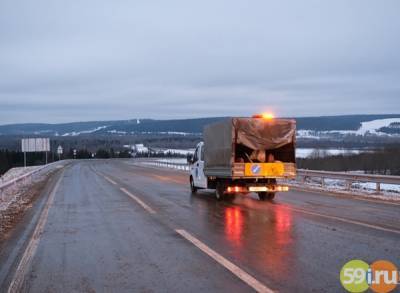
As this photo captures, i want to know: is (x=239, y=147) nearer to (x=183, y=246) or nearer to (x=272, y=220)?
(x=272, y=220)

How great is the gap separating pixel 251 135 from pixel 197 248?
10.3 m

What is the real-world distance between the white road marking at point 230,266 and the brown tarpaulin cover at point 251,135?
333 inches

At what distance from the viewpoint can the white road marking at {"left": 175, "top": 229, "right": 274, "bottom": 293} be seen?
22.1ft

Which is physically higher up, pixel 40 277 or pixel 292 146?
pixel 292 146

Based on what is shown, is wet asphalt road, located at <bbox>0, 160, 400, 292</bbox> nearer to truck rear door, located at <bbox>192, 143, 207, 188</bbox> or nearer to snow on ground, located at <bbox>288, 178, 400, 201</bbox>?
snow on ground, located at <bbox>288, 178, 400, 201</bbox>

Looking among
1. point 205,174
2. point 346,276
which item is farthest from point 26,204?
point 346,276

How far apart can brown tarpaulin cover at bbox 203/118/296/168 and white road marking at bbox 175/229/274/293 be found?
8.47m

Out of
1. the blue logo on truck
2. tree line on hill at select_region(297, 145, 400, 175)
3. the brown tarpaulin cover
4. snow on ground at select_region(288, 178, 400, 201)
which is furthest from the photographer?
tree line on hill at select_region(297, 145, 400, 175)

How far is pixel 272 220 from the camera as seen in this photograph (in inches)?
518

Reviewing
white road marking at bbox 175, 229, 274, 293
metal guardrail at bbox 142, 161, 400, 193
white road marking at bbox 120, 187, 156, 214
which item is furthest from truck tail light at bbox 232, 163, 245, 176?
white road marking at bbox 175, 229, 274, 293

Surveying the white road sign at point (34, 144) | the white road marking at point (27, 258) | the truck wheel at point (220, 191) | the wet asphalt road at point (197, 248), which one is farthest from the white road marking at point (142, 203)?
the white road sign at point (34, 144)

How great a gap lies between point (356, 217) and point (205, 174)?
8575 millimetres

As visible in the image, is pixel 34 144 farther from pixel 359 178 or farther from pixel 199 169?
pixel 359 178

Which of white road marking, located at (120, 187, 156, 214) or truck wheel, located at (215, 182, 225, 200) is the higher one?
truck wheel, located at (215, 182, 225, 200)
